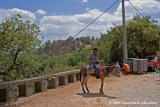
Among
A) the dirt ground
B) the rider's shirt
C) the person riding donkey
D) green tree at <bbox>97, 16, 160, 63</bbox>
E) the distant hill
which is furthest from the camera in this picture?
green tree at <bbox>97, 16, 160, 63</bbox>

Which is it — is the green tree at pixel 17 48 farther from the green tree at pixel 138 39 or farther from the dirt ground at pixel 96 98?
the green tree at pixel 138 39

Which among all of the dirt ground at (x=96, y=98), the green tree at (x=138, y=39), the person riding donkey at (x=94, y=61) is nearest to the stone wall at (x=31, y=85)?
the dirt ground at (x=96, y=98)

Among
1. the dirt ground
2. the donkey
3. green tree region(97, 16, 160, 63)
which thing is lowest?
the dirt ground

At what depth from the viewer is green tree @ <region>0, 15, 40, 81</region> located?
17969 mm

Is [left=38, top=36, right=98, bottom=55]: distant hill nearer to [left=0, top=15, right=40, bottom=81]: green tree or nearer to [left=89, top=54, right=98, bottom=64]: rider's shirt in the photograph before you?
[left=0, top=15, right=40, bottom=81]: green tree

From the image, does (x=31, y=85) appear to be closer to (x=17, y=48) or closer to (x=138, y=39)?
(x=17, y=48)

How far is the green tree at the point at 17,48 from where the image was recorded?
1797 centimetres

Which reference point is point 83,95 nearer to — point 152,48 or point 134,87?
point 134,87

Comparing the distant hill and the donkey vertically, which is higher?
the distant hill

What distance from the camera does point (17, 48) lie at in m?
18.7

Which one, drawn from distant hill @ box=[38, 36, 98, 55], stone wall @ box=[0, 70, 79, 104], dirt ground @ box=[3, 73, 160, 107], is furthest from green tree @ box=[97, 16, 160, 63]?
dirt ground @ box=[3, 73, 160, 107]

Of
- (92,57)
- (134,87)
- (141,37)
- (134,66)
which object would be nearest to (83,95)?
(92,57)

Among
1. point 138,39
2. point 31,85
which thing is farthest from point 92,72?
point 138,39

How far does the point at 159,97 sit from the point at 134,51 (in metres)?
22.1
